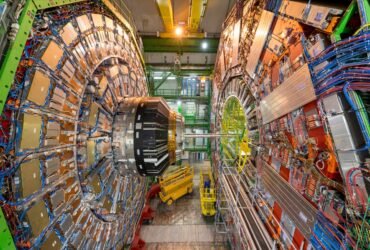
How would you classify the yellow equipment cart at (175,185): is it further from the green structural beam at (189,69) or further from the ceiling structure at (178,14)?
the ceiling structure at (178,14)

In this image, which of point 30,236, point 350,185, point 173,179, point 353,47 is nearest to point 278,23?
point 353,47

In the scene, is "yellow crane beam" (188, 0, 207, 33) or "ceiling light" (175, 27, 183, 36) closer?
"yellow crane beam" (188, 0, 207, 33)

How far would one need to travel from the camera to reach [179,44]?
22.2 feet

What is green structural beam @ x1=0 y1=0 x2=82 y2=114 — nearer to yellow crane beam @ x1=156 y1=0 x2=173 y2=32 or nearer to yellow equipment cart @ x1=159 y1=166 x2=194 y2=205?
yellow crane beam @ x1=156 y1=0 x2=173 y2=32

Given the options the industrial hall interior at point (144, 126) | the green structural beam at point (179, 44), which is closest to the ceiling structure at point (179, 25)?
the green structural beam at point (179, 44)

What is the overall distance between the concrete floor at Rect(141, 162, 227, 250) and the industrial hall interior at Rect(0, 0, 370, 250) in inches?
107

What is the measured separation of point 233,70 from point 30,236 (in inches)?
149

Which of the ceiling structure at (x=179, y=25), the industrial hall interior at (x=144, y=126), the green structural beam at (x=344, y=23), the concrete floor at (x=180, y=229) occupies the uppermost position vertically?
the ceiling structure at (x=179, y=25)

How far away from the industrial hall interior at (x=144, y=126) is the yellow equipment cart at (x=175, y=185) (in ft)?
13.0

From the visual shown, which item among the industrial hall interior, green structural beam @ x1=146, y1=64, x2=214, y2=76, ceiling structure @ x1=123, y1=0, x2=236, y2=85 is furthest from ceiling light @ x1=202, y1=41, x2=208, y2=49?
the industrial hall interior

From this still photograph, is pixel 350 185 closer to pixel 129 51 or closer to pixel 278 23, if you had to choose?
pixel 278 23

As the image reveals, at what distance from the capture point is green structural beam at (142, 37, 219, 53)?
6742 millimetres

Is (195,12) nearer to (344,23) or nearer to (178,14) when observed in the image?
(178,14)

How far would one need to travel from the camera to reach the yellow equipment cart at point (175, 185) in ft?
22.8
